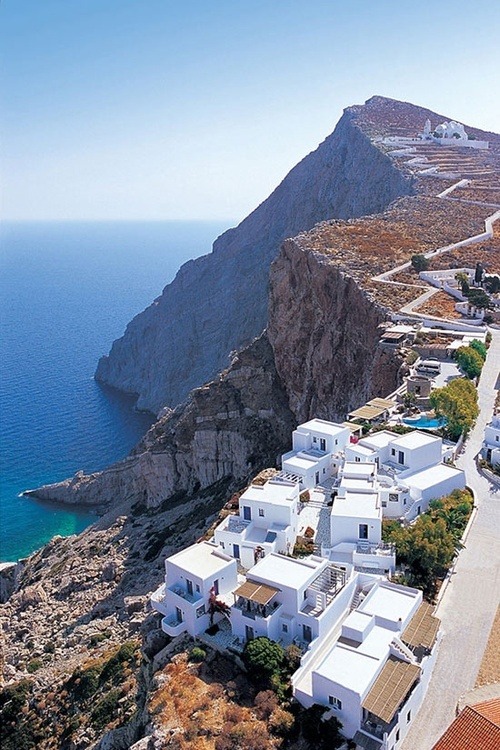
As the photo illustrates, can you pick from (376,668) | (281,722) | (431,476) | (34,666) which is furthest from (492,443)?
(34,666)

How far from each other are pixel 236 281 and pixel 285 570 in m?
93.0

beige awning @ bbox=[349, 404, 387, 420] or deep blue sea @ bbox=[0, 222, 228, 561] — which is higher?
beige awning @ bbox=[349, 404, 387, 420]

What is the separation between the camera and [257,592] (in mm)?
22719

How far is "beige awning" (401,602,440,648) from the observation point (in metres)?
21.7

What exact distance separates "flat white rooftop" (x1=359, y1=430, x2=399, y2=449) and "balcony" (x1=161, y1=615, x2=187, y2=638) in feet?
45.0

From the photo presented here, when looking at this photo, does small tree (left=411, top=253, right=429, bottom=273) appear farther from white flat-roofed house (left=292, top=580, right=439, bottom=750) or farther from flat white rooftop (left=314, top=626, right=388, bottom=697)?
flat white rooftop (left=314, top=626, right=388, bottom=697)

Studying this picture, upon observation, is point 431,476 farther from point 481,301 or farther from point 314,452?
point 481,301

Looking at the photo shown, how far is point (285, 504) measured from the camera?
28.1 m

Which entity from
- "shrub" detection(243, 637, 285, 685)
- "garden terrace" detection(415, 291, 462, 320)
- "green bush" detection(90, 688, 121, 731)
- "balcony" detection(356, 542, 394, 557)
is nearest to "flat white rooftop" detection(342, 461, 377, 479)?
"balcony" detection(356, 542, 394, 557)

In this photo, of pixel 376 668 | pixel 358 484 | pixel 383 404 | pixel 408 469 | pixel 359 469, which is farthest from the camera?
pixel 383 404

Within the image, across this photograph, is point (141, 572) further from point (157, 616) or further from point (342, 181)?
point (342, 181)

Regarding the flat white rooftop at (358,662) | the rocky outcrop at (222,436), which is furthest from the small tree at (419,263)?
the flat white rooftop at (358,662)

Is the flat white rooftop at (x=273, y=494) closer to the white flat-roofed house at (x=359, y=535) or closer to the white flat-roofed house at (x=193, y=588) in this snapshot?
the white flat-roofed house at (x=359, y=535)

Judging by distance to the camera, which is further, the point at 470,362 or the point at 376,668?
the point at 470,362
